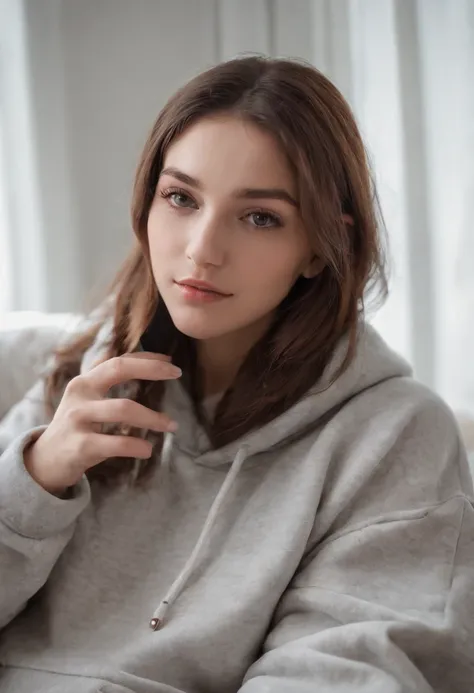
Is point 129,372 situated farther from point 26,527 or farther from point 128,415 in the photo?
point 26,527

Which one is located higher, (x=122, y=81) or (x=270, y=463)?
(x=122, y=81)

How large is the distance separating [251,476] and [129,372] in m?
0.21

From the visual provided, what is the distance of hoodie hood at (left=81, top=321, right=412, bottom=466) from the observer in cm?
106

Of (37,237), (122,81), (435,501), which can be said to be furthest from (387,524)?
(122,81)

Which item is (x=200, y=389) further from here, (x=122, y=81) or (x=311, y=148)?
(x=122, y=81)

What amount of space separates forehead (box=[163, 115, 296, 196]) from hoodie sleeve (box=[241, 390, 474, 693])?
0.33m

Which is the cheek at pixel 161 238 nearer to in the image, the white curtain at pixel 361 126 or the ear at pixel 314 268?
the ear at pixel 314 268

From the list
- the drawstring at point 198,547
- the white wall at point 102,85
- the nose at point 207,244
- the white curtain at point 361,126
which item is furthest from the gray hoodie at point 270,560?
the white wall at point 102,85

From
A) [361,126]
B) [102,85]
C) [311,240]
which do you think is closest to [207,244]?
[311,240]

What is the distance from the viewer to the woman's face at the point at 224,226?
39.4 inches

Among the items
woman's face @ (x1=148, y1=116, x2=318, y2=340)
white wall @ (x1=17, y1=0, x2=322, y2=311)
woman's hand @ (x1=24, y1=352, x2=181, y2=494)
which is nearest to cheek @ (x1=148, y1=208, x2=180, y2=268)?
woman's face @ (x1=148, y1=116, x2=318, y2=340)

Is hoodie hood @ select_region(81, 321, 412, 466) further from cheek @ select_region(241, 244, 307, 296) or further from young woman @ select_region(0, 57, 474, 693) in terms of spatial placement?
cheek @ select_region(241, 244, 307, 296)

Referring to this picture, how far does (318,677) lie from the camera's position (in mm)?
900

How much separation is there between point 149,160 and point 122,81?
0.96 metres
